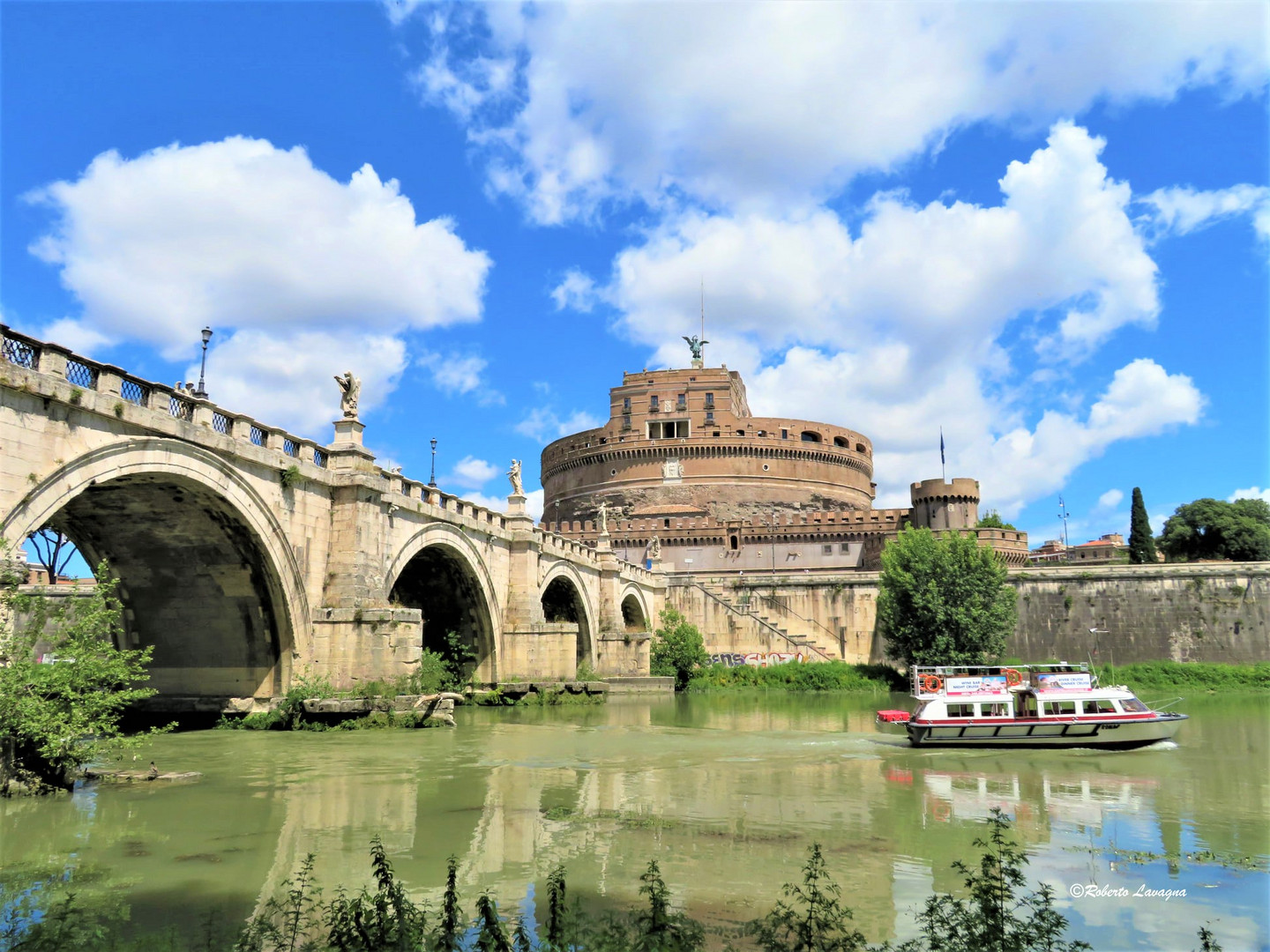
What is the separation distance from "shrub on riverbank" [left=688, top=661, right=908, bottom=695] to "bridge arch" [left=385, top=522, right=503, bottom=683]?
1759 centimetres

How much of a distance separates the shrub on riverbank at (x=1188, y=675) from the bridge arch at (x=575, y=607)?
26.6 metres

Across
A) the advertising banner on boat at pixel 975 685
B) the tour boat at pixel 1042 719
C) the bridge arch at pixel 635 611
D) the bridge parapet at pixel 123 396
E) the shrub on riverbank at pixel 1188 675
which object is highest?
the bridge parapet at pixel 123 396

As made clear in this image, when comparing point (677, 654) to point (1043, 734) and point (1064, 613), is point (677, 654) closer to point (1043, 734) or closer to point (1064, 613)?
point (1064, 613)

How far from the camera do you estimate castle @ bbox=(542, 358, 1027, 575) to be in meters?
66.6

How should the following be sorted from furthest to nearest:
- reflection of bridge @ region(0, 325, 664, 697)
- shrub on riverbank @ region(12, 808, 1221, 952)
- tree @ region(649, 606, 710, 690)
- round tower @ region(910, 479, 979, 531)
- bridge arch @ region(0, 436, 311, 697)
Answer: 1. round tower @ region(910, 479, 979, 531)
2. tree @ region(649, 606, 710, 690)
3. bridge arch @ region(0, 436, 311, 697)
4. reflection of bridge @ region(0, 325, 664, 697)
5. shrub on riverbank @ region(12, 808, 1221, 952)

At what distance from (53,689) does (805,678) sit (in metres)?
40.3

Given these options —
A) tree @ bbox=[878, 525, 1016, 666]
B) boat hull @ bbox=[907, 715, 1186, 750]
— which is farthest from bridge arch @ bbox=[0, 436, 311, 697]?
tree @ bbox=[878, 525, 1016, 666]

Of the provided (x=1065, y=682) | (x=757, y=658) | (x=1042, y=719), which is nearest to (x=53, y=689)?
(x=1042, y=719)

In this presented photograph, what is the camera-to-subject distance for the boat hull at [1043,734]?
839 inches

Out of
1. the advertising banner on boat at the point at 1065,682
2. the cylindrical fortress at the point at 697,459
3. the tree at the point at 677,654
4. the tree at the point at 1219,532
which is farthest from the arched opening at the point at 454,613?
the tree at the point at 1219,532

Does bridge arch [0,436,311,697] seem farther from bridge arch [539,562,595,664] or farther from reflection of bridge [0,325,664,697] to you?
bridge arch [539,562,595,664]

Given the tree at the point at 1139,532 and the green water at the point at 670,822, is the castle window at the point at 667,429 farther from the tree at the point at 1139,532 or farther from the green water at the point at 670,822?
the green water at the point at 670,822

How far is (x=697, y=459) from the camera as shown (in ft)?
261

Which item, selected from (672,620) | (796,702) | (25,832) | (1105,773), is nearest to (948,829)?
(1105,773)
